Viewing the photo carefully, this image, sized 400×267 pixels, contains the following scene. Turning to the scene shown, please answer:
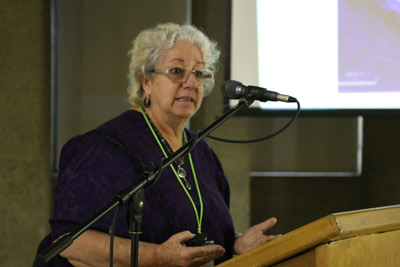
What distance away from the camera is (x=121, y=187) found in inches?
75.0

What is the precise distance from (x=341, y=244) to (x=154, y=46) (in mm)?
1328

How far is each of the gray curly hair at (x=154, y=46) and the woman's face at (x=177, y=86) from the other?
3 cm

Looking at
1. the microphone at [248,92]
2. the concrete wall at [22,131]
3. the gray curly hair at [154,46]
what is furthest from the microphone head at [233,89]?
the concrete wall at [22,131]

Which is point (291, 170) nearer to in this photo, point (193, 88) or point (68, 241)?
point (193, 88)

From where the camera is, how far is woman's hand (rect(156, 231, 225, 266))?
1.64 meters

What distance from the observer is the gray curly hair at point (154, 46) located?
83.9 inches

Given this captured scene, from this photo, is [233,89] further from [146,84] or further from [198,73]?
[146,84]

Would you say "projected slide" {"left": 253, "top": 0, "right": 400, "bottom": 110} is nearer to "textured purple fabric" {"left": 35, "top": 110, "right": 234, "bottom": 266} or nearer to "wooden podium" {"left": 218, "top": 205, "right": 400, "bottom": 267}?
"textured purple fabric" {"left": 35, "top": 110, "right": 234, "bottom": 266}

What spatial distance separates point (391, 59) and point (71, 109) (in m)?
2.19

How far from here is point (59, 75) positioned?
403cm

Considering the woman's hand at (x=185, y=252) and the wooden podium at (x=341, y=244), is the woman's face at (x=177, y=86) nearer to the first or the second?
the woman's hand at (x=185, y=252)

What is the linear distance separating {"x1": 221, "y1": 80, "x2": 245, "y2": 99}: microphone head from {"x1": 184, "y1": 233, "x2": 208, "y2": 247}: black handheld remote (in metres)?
0.42

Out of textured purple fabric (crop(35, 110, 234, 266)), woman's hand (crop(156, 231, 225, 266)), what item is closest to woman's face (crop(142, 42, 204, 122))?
textured purple fabric (crop(35, 110, 234, 266))

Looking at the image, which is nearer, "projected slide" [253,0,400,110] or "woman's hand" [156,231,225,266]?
"woman's hand" [156,231,225,266]
